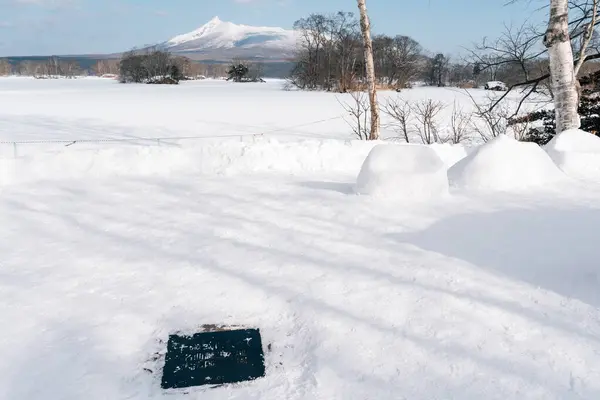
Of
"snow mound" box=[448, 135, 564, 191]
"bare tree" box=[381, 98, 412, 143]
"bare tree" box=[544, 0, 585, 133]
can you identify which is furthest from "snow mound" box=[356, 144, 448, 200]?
"bare tree" box=[381, 98, 412, 143]

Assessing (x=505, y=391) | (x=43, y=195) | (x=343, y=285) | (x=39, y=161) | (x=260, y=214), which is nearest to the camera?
(x=505, y=391)

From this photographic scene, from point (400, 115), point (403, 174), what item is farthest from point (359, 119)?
point (403, 174)

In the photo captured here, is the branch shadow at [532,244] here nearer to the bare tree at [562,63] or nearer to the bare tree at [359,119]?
the bare tree at [562,63]

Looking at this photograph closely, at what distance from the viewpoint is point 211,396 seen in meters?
2.28

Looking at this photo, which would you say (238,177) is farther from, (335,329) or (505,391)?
(505,391)

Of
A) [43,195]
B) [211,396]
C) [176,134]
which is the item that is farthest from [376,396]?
[176,134]

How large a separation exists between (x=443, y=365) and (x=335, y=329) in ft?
2.22

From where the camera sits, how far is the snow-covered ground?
2344 millimetres

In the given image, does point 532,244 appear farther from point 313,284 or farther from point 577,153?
point 577,153

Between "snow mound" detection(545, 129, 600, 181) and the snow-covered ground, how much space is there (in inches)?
5.1

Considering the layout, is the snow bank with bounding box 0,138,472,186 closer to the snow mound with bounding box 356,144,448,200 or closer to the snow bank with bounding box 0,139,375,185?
the snow bank with bounding box 0,139,375,185

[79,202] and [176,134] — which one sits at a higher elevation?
[176,134]

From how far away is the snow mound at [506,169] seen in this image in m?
5.30

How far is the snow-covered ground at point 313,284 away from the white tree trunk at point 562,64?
74cm
